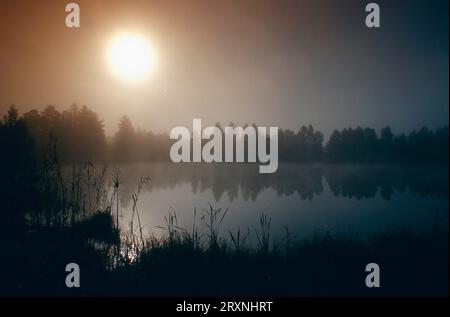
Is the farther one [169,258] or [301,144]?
[301,144]

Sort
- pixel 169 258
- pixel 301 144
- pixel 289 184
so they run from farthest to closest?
pixel 301 144 < pixel 289 184 < pixel 169 258

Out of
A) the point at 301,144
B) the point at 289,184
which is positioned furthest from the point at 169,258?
the point at 301,144

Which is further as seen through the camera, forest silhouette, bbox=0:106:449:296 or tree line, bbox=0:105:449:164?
tree line, bbox=0:105:449:164

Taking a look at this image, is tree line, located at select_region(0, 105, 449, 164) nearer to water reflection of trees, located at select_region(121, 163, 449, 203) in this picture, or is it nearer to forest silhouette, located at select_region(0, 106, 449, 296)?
water reflection of trees, located at select_region(121, 163, 449, 203)

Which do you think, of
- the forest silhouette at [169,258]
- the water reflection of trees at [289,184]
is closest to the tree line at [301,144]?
the water reflection of trees at [289,184]

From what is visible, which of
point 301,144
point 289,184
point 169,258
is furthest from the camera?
point 301,144

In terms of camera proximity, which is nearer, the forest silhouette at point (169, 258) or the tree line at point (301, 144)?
the forest silhouette at point (169, 258)

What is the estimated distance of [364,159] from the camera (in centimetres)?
4031

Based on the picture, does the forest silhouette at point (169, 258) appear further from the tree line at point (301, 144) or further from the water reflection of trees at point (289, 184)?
the tree line at point (301, 144)

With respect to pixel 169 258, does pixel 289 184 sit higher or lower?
lower

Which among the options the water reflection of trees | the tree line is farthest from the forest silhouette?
the tree line

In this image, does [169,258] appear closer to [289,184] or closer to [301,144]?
[289,184]
